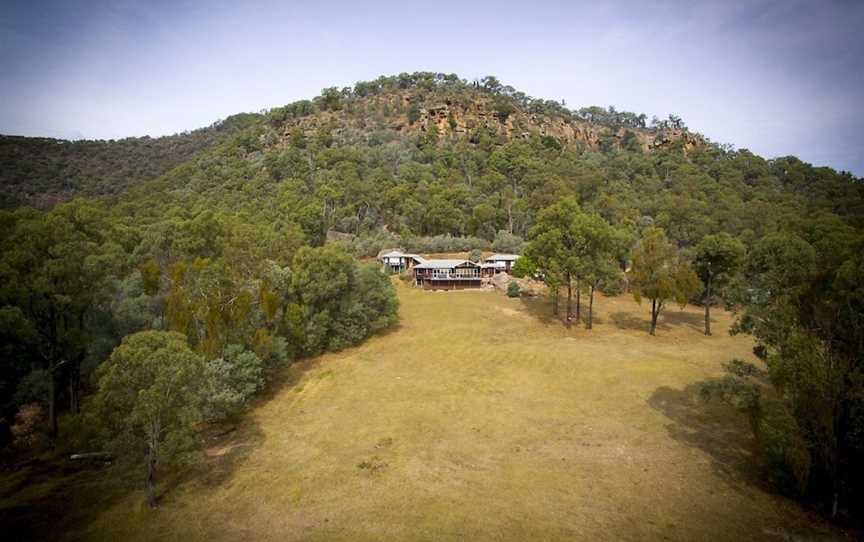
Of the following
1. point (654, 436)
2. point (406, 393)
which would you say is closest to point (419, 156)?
point (406, 393)

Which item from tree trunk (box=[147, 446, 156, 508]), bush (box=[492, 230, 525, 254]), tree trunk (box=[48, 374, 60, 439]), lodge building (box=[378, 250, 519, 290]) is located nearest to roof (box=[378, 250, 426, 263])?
lodge building (box=[378, 250, 519, 290])

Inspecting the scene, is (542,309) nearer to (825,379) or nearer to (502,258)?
(502,258)

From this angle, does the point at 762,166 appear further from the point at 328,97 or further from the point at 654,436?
the point at 328,97

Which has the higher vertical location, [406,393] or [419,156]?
[419,156]

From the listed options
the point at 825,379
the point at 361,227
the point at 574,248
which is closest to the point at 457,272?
the point at 574,248

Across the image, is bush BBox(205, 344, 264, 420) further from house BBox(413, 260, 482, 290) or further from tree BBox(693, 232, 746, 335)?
tree BBox(693, 232, 746, 335)

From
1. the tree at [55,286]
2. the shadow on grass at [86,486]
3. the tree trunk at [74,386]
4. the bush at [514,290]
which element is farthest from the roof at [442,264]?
the tree trunk at [74,386]

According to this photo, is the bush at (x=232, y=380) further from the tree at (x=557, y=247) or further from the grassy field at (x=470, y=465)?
the tree at (x=557, y=247)
